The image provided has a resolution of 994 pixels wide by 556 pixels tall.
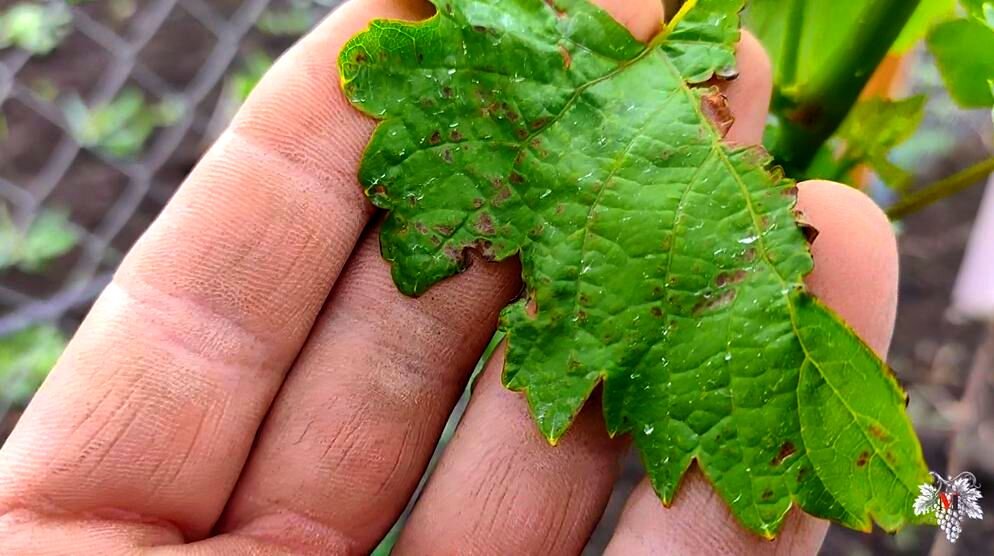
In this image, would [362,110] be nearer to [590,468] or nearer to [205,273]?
[205,273]

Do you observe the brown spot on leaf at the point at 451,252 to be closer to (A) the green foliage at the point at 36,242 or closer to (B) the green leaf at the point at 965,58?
(B) the green leaf at the point at 965,58

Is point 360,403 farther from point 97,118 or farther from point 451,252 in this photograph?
point 97,118

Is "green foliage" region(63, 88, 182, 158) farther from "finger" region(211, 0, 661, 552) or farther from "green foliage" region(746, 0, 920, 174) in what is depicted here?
"green foliage" region(746, 0, 920, 174)

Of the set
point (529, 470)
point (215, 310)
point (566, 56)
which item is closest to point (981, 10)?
point (566, 56)

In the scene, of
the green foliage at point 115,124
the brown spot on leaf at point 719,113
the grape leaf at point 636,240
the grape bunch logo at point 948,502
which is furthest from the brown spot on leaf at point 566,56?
the green foliage at point 115,124

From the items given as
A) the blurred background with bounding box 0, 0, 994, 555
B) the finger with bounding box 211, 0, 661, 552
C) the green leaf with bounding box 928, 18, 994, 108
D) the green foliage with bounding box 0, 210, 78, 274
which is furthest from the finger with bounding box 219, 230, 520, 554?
the green foliage with bounding box 0, 210, 78, 274
